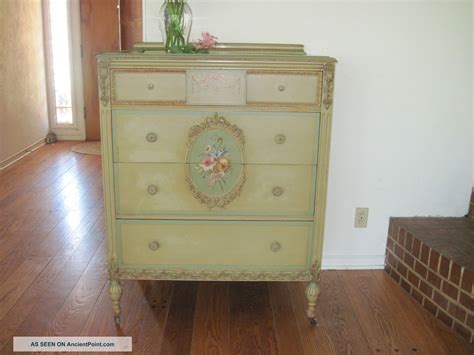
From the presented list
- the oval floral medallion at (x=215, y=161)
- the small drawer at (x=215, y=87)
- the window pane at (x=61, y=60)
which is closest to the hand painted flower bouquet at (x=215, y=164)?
the oval floral medallion at (x=215, y=161)

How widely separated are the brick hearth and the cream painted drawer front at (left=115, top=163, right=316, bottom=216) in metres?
0.65

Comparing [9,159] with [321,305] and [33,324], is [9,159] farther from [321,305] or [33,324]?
[321,305]

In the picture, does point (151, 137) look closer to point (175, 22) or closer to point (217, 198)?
point (217, 198)

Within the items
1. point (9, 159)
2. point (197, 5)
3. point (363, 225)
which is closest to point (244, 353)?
point (363, 225)

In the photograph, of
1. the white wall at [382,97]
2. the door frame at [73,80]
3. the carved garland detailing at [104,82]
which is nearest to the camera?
the carved garland detailing at [104,82]

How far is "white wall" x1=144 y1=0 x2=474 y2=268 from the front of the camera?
2334 millimetres

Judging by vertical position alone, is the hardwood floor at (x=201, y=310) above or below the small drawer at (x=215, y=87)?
below

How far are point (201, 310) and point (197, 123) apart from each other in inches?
33.2

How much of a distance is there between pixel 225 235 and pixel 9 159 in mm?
3206

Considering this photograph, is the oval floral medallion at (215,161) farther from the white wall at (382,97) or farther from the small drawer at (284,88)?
the white wall at (382,97)

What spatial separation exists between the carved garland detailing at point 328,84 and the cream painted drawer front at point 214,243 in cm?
49

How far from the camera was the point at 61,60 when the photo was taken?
18.2 feet

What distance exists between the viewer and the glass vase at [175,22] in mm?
2098

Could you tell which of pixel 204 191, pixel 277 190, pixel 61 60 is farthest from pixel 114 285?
pixel 61 60
